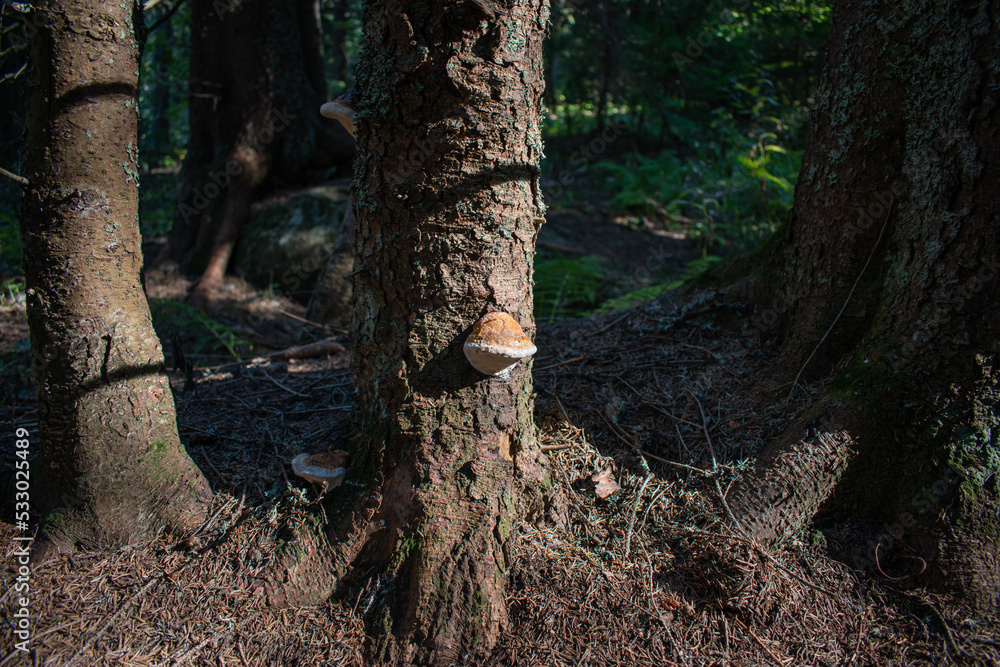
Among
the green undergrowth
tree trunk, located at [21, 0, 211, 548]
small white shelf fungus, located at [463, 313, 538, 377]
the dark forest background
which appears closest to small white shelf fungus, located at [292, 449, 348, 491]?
tree trunk, located at [21, 0, 211, 548]

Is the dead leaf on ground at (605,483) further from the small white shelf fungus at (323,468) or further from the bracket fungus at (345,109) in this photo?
the bracket fungus at (345,109)

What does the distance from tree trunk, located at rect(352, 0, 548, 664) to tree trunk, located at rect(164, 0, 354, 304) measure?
518cm

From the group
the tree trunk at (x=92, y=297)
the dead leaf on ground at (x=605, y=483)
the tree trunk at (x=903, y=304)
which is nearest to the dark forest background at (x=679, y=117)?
the tree trunk at (x=903, y=304)

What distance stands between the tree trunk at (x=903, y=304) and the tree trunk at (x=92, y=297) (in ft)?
8.81

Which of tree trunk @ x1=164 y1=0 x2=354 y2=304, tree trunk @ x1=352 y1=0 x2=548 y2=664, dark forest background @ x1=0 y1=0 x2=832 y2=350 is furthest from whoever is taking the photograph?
dark forest background @ x1=0 y1=0 x2=832 y2=350

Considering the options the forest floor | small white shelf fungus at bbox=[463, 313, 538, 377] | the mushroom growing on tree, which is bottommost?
the forest floor

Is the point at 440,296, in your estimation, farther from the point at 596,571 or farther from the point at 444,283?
the point at 596,571

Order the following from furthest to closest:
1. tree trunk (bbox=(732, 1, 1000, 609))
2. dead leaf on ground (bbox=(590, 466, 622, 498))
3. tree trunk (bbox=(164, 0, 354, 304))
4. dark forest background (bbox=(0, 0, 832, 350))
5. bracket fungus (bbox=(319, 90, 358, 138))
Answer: dark forest background (bbox=(0, 0, 832, 350))
tree trunk (bbox=(164, 0, 354, 304))
dead leaf on ground (bbox=(590, 466, 622, 498))
bracket fungus (bbox=(319, 90, 358, 138))
tree trunk (bbox=(732, 1, 1000, 609))

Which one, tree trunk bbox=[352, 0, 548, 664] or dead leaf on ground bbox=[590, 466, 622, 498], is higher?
tree trunk bbox=[352, 0, 548, 664]

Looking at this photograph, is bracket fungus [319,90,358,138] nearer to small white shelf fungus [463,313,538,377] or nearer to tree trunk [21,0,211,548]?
tree trunk [21,0,211,548]

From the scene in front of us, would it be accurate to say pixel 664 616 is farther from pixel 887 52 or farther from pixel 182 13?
pixel 182 13

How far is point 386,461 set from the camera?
2.32m

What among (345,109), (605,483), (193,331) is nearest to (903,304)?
(605,483)

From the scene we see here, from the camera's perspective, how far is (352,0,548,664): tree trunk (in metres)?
2.00
